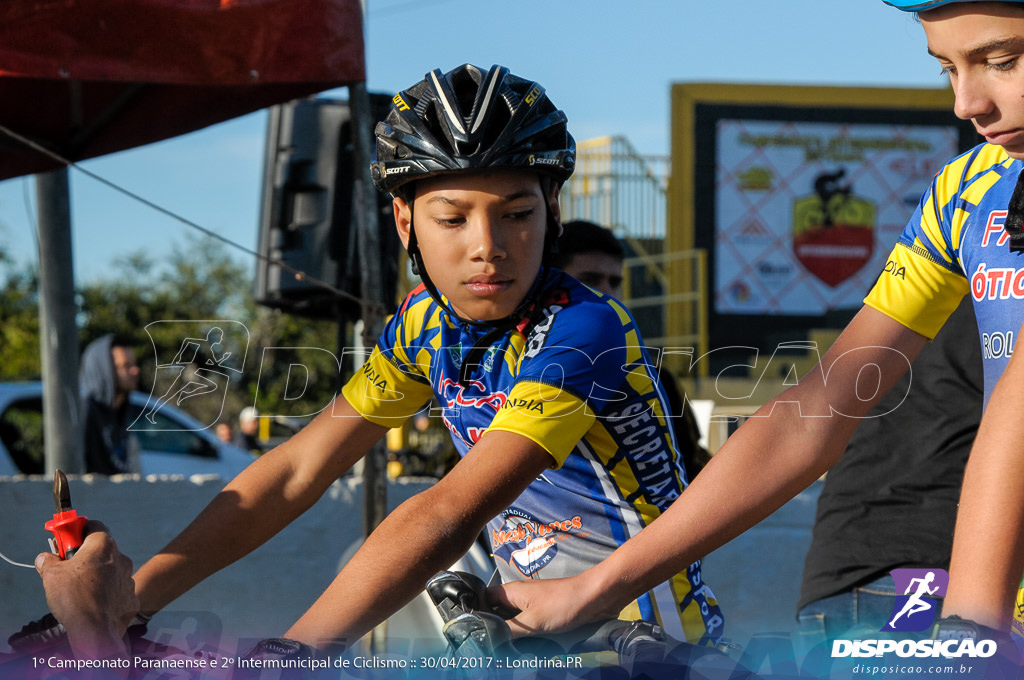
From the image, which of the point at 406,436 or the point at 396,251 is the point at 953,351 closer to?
the point at 396,251

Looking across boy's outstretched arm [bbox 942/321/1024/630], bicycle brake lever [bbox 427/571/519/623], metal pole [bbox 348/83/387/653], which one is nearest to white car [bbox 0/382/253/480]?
metal pole [bbox 348/83/387/653]

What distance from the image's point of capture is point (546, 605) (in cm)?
155

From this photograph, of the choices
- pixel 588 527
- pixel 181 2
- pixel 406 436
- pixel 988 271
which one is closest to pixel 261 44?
pixel 181 2

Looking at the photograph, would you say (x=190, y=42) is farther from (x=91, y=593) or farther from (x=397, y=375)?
(x=91, y=593)

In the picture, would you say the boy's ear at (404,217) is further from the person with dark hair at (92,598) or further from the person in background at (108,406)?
the person in background at (108,406)

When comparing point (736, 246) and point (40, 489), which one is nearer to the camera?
point (40, 489)

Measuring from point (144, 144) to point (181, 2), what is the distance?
5.16ft

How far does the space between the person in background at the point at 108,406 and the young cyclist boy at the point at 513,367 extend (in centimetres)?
541

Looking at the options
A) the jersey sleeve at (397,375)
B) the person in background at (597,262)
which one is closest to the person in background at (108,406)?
the person in background at (597,262)

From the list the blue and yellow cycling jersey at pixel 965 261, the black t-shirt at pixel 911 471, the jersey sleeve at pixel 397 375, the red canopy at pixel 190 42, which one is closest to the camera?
the blue and yellow cycling jersey at pixel 965 261

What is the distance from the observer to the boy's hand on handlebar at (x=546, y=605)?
154cm

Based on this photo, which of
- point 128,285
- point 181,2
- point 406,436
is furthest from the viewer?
point 128,285

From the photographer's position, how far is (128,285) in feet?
142
